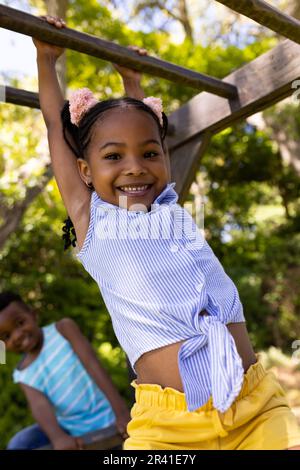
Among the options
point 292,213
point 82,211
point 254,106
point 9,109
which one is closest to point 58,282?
point 9,109

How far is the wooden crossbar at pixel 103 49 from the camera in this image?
1.99 metres

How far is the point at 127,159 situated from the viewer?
189 centimetres

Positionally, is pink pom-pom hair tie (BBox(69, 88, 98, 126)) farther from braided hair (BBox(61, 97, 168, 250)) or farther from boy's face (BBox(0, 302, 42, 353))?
boy's face (BBox(0, 302, 42, 353))

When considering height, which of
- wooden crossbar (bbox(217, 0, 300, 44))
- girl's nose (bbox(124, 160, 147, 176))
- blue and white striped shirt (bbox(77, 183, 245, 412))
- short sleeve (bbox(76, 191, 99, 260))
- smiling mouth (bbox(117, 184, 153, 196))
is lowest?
blue and white striped shirt (bbox(77, 183, 245, 412))

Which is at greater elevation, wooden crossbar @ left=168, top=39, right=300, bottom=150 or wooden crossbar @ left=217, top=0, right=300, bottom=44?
wooden crossbar @ left=168, top=39, right=300, bottom=150

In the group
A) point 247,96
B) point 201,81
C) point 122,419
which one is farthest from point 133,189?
point 122,419

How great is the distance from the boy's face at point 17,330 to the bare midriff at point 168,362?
4.67 ft

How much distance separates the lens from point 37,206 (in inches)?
254

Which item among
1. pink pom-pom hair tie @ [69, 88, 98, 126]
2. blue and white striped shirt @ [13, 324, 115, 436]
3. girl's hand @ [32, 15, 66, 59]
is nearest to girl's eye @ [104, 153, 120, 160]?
pink pom-pom hair tie @ [69, 88, 98, 126]

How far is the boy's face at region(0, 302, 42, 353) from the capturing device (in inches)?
123

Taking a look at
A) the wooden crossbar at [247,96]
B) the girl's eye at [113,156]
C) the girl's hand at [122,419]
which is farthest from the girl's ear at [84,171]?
the girl's hand at [122,419]

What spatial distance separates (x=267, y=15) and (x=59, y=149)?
0.80 m

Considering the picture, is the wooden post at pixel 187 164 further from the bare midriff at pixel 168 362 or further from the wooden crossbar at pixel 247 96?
the bare midriff at pixel 168 362

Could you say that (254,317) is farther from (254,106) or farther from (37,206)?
(254,106)
